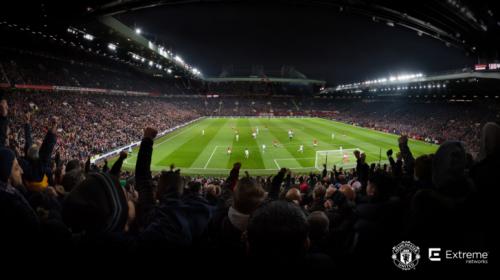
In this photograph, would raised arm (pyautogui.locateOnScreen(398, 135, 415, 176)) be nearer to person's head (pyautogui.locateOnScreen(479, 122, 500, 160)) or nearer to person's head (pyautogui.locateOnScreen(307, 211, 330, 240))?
person's head (pyautogui.locateOnScreen(479, 122, 500, 160))

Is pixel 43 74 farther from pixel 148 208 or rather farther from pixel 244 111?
pixel 244 111

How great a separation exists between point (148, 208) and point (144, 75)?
87934 mm

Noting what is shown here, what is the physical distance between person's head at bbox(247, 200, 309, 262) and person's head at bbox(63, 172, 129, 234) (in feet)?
3.59

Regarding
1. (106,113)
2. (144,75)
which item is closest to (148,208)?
(106,113)

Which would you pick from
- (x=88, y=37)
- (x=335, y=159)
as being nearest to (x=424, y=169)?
(x=335, y=159)

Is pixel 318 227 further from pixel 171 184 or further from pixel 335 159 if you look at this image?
pixel 335 159

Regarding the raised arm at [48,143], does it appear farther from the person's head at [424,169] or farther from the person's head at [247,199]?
the person's head at [424,169]

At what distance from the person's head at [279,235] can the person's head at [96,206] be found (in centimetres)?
109

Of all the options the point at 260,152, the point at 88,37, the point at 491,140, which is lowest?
the point at 260,152

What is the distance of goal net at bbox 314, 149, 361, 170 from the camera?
30.3 m

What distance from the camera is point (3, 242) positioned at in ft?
6.32

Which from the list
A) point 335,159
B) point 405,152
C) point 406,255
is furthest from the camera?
point 335,159

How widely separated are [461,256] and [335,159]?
31.4 meters

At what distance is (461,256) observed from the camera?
7.85 feet
